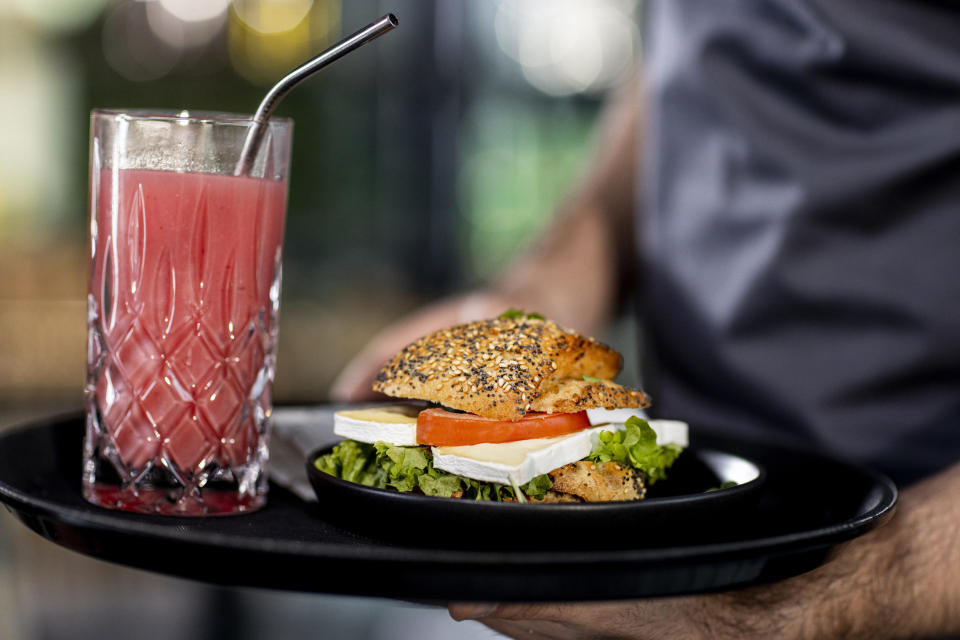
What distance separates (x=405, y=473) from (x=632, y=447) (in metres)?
0.26

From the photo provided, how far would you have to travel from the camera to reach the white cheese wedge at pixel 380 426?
1027 mm

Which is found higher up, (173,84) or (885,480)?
(173,84)

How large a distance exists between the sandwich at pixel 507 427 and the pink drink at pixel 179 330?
0.13 meters

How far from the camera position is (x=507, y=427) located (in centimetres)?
102

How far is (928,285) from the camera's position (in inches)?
62.7

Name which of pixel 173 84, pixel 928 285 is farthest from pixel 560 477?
pixel 173 84

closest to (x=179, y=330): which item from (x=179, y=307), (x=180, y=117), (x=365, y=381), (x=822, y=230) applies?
(x=179, y=307)

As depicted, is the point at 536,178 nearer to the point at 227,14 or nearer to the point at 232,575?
the point at 227,14

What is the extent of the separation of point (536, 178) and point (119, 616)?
2.52 meters

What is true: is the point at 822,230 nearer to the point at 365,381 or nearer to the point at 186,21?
the point at 365,381

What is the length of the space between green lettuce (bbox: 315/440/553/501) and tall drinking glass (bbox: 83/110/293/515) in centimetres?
13

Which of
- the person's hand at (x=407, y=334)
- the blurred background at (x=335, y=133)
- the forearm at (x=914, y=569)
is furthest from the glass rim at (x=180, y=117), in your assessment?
the blurred background at (x=335, y=133)

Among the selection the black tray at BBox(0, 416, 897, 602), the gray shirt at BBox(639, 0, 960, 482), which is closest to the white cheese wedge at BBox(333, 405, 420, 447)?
the black tray at BBox(0, 416, 897, 602)

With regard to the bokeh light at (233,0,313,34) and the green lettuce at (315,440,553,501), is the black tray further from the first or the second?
the bokeh light at (233,0,313,34)
